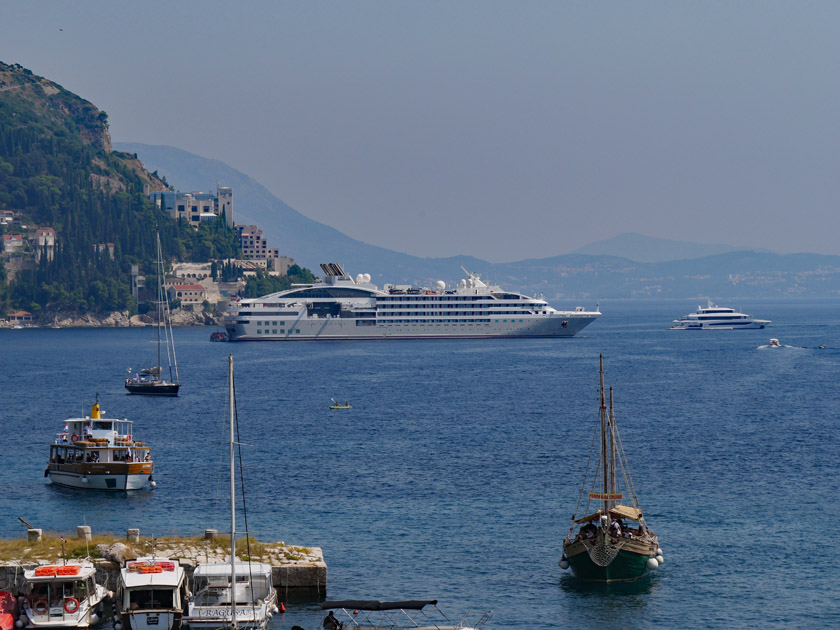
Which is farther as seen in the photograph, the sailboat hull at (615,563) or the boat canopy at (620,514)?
the boat canopy at (620,514)

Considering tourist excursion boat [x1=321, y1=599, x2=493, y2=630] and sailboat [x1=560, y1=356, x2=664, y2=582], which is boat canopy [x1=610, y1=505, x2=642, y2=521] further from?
tourist excursion boat [x1=321, y1=599, x2=493, y2=630]

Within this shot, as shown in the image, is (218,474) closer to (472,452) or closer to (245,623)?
(472,452)

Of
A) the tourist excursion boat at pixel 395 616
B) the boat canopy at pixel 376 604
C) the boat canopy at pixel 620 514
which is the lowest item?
the tourist excursion boat at pixel 395 616

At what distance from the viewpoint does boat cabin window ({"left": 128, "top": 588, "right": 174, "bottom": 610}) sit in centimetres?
3494

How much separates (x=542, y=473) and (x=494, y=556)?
17.1 metres

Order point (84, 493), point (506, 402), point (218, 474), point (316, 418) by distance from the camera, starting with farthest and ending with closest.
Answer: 1. point (506, 402)
2. point (316, 418)
3. point (218, 474)
4. point (84, 493)

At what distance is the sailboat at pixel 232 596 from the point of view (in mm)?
34500

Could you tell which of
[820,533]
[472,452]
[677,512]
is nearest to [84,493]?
[472,452]

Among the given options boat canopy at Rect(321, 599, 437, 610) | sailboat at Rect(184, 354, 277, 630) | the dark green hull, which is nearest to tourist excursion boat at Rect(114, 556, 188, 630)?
sailboat at Rect(184, 354, 277, 630)

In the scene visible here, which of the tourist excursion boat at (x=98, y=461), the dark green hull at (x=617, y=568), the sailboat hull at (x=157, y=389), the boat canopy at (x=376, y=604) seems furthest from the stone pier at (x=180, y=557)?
the sailboat hull at (x=157, y=389)

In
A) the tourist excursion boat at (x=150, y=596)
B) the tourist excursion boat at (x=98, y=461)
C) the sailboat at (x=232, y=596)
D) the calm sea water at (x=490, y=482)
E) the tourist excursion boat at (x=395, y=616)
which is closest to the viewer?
the sailboat at (x=232, y=596)

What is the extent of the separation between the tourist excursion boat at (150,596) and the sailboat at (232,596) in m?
0.49

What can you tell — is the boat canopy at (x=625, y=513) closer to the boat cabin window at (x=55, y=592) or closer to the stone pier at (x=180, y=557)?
the stone pier at (x=180, y=557)

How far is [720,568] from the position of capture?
42406mm
